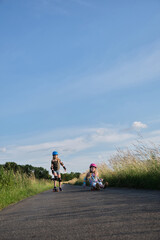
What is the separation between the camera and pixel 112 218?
13.6 feet

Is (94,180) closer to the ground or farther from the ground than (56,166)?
closer to the ground

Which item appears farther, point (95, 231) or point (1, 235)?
point (1, 235)

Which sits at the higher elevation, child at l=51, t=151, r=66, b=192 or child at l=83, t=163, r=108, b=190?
child at l=51, t=151, r=66, b=192

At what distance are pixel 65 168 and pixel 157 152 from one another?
19.2 feet

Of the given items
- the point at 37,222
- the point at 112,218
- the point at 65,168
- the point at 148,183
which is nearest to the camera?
the point at 112,218

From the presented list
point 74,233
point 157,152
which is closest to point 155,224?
point 74,233

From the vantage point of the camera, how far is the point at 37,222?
14.8 feet

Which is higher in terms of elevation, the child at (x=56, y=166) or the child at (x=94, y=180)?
the child at (x=56, y=166)

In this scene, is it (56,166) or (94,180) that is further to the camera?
(56,166)

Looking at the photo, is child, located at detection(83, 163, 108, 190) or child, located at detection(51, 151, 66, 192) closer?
child, located at detection(83, 163, 108, 190)

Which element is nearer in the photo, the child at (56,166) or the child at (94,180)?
the child at (94,180)

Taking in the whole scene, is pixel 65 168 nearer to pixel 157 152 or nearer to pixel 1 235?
pixel 157 152

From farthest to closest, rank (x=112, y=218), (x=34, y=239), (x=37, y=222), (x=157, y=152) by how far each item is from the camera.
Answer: (x=157, y=152) → (x=37, y=222) → (x=112, y=218) → (x=34, y=239)

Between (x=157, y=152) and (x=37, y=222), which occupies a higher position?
(x=157, y=152)
